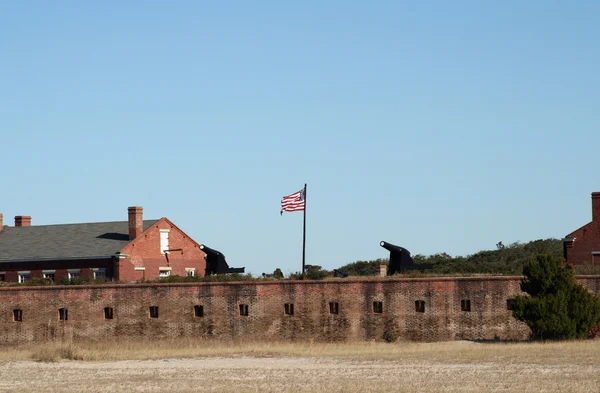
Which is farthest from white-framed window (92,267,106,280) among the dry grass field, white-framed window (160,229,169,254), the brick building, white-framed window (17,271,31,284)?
the dry grass field

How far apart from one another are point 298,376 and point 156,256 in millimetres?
30423

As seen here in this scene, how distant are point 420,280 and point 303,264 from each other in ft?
A: 26.0

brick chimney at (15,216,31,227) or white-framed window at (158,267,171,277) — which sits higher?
brick chimney at (15,216,31,227)

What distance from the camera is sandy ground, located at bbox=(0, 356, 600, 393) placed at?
2888cm

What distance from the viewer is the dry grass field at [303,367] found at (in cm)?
2955

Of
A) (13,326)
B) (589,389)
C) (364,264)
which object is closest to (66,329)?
(13,326)

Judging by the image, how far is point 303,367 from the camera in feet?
118

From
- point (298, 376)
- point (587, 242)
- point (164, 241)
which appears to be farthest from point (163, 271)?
point (298, 376)

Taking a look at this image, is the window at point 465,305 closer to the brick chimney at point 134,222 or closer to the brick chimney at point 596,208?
the brick chimney at point 596,208

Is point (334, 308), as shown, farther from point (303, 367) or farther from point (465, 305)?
point (303, 367)

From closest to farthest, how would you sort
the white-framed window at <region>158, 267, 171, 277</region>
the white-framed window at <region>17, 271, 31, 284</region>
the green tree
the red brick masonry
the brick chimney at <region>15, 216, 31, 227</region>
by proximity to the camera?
the green tree → the red brick masonry → the white-framed window at <region>17, 271, 31, 284</region> → the white-framed window at <region>158, 267, 171, 277</region> → the brick chimney at <region>15, 216, 31, 227</region>

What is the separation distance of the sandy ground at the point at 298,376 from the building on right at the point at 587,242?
21.1 m

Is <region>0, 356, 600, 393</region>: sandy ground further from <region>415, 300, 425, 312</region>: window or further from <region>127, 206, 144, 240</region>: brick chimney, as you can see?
<region>127, 206, 144, 240</region>: brick chimney

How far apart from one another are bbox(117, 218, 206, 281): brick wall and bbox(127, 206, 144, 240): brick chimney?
44cm
